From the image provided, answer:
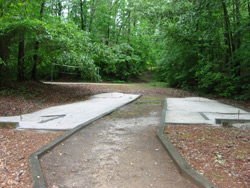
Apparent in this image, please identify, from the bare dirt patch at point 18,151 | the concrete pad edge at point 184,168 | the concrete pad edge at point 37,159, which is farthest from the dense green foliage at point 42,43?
the concrete pad edge at point 184,168

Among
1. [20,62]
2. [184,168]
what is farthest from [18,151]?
[20,62]

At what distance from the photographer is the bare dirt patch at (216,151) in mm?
2777

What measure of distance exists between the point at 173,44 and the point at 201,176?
14256 mm

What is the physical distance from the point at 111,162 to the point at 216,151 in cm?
185

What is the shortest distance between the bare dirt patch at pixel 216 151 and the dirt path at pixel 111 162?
1.20 feet

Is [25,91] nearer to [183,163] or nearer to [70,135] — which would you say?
[70,135]

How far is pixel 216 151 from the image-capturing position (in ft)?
11.7

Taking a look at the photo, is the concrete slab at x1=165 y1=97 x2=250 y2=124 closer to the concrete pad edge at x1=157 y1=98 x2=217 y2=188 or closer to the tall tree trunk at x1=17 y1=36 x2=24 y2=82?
the concrete pad edge at x1=157 y1=98 x2=217 y2=188

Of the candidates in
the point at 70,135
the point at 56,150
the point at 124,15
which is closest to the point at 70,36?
the point at 70,135

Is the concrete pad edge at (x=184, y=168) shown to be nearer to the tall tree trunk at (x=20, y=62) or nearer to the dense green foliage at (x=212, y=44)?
the dense green foliage at (x=212, y=44)

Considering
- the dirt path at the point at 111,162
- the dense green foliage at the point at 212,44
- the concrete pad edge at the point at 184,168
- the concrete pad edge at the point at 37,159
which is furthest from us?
the dense green foliage at the point at 212,44

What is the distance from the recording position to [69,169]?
3195mm

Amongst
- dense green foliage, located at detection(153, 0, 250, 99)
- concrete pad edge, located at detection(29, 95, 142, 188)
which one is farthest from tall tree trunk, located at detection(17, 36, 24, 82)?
concrete pad edge, located at detection(29, 95, 142, 188)

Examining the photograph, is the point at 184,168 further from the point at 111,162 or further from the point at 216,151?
the point at 111,162
